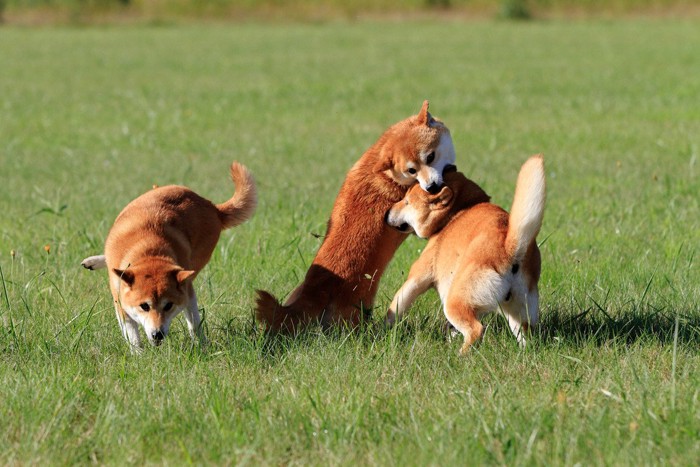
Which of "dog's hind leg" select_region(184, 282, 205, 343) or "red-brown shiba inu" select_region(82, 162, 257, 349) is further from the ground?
"red-brown shiba inu" select_region(82, 162, 257, 349)

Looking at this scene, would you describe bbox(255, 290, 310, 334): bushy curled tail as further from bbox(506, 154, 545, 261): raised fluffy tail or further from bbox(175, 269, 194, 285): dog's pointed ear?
bbox(506, 154, 545, 261): raised fluffy tail

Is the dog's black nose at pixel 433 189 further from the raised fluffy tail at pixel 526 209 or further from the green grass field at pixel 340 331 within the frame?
the raised fluffy tail at pixel 526 209

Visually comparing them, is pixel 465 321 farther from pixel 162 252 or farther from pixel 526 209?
pixel 162 252

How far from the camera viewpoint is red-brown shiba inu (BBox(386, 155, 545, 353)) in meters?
4.32

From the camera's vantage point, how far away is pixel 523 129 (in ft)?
42.0

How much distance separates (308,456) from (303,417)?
0.84ft

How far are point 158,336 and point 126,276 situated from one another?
32 cm

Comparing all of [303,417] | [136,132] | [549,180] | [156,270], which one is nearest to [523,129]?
[549,180]

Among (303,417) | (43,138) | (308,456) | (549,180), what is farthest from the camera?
(43,138)

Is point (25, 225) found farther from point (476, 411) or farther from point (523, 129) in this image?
point (523, 129)

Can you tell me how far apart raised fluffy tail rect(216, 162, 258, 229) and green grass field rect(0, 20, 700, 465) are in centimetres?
36

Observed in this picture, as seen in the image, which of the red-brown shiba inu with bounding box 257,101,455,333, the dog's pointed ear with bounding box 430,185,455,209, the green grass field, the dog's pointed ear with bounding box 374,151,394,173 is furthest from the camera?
the dog's pointed ear with bounding box 374,151,394,173

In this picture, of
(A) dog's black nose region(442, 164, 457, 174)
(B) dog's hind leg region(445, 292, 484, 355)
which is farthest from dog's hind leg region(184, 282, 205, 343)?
(A) dog's black nose region(442, 164, 457, 174)

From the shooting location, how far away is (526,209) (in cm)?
429
